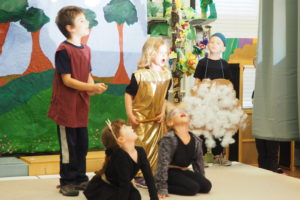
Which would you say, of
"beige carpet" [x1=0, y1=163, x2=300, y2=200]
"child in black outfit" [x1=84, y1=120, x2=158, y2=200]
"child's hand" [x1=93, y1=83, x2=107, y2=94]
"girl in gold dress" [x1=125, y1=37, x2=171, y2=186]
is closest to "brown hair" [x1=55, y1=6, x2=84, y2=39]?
"child's hand" [x1=93, y1=83, x2=107, y2=94]

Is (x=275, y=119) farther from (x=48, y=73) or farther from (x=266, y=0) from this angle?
(x=48, y=73)

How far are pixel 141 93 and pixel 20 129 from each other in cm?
112

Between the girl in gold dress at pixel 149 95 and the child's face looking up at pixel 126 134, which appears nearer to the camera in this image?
the child's face looking up at pixel 126 134

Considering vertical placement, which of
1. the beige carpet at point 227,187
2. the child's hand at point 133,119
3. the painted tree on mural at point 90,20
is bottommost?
the beige carpet at point 227,187

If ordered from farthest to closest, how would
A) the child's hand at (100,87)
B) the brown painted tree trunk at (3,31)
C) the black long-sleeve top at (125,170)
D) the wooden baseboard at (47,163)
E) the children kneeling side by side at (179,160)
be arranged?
1. the brown painted tree trunk at (3,31)
2. the wooden baseboard at (47,163)
3. the children kneeling side by side at (179,160)
4. the child's hand at (100,87)
5. the black long-sleeve top at (125,170)

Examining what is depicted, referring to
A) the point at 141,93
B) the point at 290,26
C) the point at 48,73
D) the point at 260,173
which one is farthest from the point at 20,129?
the point at 290,26

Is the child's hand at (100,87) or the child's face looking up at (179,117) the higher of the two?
the child's hand at (100,87)

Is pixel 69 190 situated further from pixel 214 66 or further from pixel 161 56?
pixel 214 66

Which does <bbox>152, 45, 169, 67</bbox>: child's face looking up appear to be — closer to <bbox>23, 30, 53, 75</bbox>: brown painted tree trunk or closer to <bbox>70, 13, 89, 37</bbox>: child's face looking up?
<bbox>70, 13, 89, 37</bbox>: child's face looking up

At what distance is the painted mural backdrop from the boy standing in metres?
0.82

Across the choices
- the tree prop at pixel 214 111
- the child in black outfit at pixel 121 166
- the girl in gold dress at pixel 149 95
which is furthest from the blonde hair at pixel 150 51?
the tree prop at pixel 214 111

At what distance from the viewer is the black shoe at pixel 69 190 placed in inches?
109

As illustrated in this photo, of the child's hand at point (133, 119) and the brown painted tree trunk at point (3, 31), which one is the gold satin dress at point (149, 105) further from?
the brown painted tree trunk at point (3, 31)

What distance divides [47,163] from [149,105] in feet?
3.12
